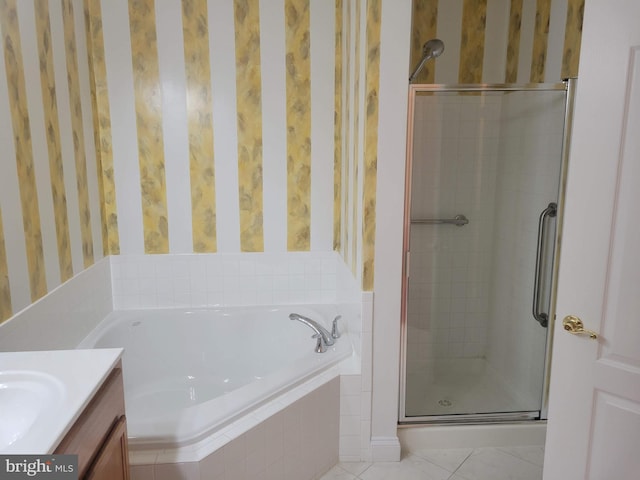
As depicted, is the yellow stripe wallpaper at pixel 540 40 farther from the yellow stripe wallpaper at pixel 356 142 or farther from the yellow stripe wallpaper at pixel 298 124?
the yellow stripe wallpaper at pixel 298 124

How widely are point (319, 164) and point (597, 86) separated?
170cm

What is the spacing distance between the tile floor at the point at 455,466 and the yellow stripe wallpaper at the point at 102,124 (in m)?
1.80

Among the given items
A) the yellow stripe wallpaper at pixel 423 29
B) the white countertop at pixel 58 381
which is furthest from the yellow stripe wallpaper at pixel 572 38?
the white countertop at pixel 58 381

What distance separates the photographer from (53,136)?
207 cm

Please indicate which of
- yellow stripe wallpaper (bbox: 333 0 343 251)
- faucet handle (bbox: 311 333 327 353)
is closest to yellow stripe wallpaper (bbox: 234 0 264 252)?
yellow stripe wallpaper (bbox: 333 0 343 251)

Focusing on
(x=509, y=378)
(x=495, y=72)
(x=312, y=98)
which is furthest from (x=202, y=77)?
(x=509, y=378)

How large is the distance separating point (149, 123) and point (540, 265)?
7.38 ft

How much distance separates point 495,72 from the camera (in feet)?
9.30

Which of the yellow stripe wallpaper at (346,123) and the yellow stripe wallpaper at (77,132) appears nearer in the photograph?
the yellow stripe wallpaper at (77,132)

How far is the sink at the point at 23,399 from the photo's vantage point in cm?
106

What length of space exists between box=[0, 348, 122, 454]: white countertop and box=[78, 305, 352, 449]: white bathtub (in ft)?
3.63

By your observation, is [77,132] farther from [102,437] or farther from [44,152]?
[102,437]

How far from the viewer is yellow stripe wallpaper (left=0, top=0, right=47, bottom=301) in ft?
5.61

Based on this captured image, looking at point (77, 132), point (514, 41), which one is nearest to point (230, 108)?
point (77, 132)
